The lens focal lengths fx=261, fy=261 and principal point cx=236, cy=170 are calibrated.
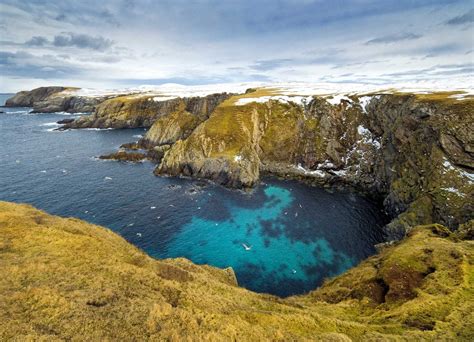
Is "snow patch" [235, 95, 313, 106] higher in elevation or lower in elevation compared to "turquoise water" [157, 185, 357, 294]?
higher

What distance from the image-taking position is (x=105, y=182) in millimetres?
76125

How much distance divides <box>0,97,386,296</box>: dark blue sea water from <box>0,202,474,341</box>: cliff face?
16202 mm

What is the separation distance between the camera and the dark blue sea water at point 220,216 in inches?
1839

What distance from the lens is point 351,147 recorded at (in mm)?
91062

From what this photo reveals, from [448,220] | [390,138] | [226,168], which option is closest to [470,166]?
[448,220]

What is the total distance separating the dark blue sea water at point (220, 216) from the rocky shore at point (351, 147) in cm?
757

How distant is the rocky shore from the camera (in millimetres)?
53156

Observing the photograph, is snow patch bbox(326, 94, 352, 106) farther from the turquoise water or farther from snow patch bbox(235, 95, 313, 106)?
the turquoise water

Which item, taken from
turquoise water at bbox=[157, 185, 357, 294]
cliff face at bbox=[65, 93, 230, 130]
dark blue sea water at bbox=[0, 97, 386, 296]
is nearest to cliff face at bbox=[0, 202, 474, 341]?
turquoise water at bbox=[157, 185, 357, 294]

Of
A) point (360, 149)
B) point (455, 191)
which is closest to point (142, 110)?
point (360, 149)

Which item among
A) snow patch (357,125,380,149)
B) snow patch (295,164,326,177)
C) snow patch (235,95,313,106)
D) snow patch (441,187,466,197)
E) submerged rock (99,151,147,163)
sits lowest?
snow patch (295,164,326,177)

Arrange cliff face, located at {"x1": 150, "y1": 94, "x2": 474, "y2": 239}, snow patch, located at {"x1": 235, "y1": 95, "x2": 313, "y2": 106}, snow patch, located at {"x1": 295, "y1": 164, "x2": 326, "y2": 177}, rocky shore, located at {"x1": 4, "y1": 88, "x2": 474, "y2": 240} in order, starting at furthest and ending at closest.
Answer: snow patch, located at {"x1": 235, "y1": 95, "x2": 313, "y2": 106}
snow patch, located at {"x1": 295, "y1": 164, "x2": 326, "y2": 177}
rocky shore, located at {"x1": 4, "y1": 88, "x2": 474, "y2": 240}
cliff face, located at {"x1": 150, "y1": 94, "x2": 474, "y2": 239}

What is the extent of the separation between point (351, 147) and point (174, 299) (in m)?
86.3

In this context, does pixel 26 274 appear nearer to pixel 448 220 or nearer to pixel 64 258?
pixel 64 258
